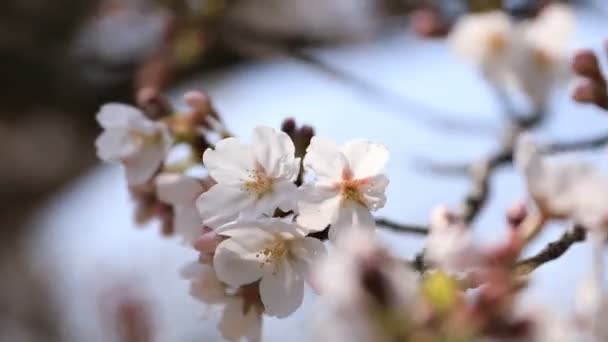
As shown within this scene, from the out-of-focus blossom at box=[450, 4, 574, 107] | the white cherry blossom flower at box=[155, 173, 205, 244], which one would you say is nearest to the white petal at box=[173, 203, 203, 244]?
the white cherry blossom flower at box=[155, 173, 205, 244]

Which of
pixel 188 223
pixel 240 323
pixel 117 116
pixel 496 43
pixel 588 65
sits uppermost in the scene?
pixel 496 43

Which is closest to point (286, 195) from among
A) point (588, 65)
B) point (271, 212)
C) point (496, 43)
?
point (271, 212)

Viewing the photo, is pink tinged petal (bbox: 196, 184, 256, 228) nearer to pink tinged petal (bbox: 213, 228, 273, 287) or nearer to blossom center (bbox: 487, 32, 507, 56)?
pink tinged petal (bbox: 213, 228, 273, 287)

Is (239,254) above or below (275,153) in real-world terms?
below

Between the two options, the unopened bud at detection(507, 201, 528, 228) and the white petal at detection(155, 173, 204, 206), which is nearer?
the unopened bud at detection(507, 201, 528, 228)

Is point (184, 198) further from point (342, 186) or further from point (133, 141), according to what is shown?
point (342, 186)

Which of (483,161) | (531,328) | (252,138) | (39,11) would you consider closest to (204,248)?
(252,138)

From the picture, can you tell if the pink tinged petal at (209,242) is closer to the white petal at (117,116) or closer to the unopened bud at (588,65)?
the white petal at (117,116)
